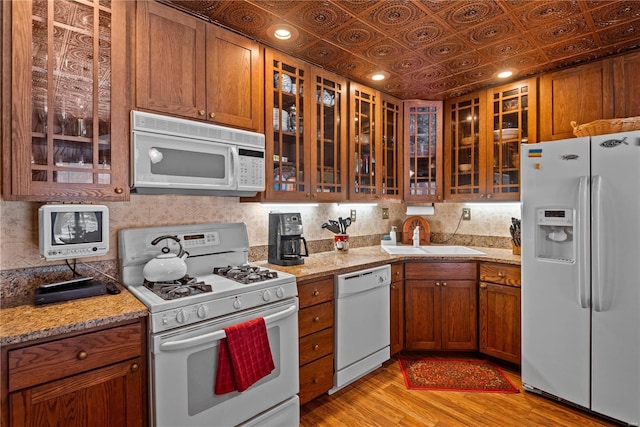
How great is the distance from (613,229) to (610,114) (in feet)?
3.10

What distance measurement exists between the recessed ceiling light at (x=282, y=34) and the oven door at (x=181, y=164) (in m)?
0.79

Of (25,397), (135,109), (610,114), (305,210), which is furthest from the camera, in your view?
(305,210)

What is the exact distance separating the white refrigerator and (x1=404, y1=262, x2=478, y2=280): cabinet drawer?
494 mm

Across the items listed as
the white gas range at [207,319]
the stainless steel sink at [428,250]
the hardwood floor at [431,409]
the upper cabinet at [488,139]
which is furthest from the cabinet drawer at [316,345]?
the upper cabinet at [488,139]

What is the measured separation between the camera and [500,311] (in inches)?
107

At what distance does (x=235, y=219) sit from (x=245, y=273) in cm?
55

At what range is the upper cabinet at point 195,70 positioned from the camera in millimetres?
1760

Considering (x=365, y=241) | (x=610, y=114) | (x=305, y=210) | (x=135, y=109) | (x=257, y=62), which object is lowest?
(x=365, y=241)

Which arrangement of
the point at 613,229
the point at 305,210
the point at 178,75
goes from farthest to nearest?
the point at 305,210, the point at 613,229, the point at 178,75

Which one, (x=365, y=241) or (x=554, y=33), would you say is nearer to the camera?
(x=554, y=33)

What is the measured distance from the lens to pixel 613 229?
201cm

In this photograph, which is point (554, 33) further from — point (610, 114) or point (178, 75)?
point (178, 75)

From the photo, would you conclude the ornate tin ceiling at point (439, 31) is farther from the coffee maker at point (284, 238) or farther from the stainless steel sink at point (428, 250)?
the stainless steel sink at point (428, 250)

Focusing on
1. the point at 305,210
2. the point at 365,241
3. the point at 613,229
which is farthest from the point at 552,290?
the point at 305,210
